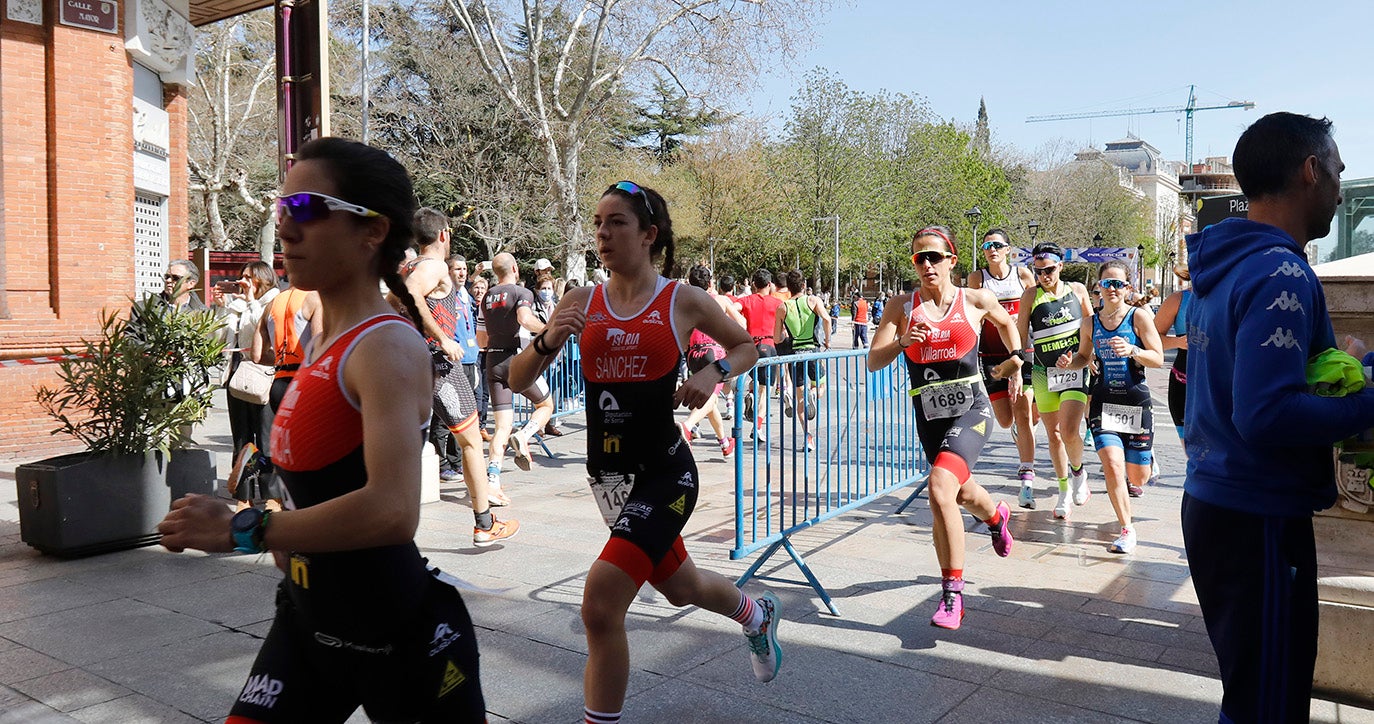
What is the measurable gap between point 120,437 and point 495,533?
2411 millimetres

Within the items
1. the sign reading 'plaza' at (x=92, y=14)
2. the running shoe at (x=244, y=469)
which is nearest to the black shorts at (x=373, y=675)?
the running shoe at (x=244, y=469)

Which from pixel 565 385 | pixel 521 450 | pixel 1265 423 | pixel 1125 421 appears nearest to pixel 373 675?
pixel 1265 423

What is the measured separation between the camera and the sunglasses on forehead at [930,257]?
5.26 metres

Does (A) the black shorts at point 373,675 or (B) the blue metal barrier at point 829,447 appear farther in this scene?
(B) the blue metal barrier at point 829,447

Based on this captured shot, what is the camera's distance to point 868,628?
4.85 m

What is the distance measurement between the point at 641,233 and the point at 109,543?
4.60m

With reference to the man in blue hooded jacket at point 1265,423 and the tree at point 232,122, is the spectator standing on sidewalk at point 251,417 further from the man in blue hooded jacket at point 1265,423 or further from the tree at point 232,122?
the tree at point 232,122

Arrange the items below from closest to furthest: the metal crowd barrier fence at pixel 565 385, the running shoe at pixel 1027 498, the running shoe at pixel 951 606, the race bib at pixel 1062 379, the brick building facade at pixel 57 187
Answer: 1. the running shoe at pixel 951 606
2. the race bib at pixel 1062 379
3. the running shoe at pixel 1027 498
4. the brick building facade at pixel 57 187
5. the metal crowd barrier fence at pixel 565 385

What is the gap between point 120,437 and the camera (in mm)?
6371

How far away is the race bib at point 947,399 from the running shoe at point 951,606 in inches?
34.6

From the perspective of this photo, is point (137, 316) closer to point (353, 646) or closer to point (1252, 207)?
point (353, 646)

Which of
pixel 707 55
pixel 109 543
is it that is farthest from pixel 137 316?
pixel 707 55

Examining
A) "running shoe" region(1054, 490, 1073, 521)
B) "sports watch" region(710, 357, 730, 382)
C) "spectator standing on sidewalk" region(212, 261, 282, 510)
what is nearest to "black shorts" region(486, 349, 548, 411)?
"spectator standing on sidewalk" region(212, 261, 282, 510)

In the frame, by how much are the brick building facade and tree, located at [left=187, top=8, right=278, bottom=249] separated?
14.3m
